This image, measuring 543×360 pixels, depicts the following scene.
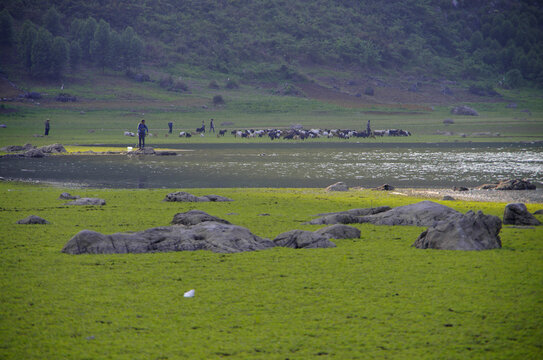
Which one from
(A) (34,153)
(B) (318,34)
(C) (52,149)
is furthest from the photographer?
(B) (318,34)

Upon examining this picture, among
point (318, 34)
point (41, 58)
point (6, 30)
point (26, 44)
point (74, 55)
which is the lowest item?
point (41, 58)

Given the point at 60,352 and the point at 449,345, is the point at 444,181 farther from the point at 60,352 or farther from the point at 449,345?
the point at 60,352

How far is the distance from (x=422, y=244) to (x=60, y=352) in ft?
26.5

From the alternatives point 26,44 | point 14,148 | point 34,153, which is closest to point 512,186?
point 34,153

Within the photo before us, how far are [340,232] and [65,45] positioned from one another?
106 meters

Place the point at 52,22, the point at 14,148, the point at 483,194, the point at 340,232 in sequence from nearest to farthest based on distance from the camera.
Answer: the point at 340,232, the point at 483,194, the point at 14,148, the point at 52,22

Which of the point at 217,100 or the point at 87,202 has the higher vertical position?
the point at 217,100

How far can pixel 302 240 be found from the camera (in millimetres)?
13289

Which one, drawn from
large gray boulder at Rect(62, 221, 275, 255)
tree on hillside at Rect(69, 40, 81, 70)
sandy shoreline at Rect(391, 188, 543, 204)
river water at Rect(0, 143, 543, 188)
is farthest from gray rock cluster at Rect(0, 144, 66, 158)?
tree on hillside at Rect(69, 40, 81, 70)

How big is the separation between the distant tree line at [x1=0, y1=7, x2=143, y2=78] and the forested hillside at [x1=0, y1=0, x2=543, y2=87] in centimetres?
183

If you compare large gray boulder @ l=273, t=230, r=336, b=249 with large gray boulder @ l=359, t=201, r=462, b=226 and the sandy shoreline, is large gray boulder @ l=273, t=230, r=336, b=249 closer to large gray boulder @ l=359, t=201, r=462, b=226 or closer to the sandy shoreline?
large gray boulder @ l=359, t=201, r=462, b=226

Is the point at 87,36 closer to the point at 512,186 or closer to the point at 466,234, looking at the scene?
the point at 512,186

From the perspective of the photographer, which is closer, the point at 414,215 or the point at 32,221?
the point at 414,215

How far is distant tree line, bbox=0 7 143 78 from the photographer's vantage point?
10638 centimetres
